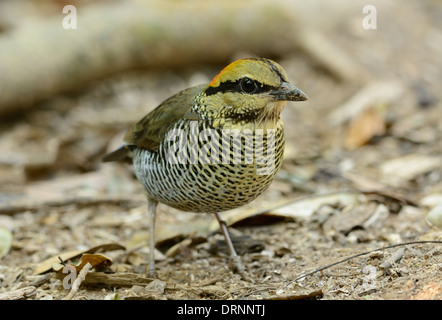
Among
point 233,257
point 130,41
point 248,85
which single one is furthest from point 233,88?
point 130,41

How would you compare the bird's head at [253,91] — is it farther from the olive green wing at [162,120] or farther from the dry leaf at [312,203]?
the dry leaf at [312,203]

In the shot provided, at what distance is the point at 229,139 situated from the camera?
11.6ft

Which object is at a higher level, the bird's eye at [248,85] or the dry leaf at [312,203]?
the bird's eye at [248,85]

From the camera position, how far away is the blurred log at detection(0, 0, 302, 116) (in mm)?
7922

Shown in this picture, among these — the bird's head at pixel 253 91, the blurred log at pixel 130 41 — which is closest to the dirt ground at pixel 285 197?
the blurred log at pixel 130 41

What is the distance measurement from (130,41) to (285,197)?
4.08m

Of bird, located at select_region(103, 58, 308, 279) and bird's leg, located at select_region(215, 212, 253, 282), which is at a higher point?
bird, located at select_region(103, 58, 308, 279)

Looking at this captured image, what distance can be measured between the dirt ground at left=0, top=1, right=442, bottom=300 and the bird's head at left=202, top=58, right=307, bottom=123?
108cm

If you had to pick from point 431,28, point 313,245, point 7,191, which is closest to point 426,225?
point 313,245

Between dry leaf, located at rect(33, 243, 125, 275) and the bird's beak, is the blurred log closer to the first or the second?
dry leaf, located at rect(33, 243, 125, 275)

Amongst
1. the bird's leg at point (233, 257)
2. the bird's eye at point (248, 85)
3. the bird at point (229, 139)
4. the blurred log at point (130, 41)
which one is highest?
the blurred log at point (130, 41)

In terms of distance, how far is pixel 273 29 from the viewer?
9.30 m

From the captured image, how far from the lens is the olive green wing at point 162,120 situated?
394 cm

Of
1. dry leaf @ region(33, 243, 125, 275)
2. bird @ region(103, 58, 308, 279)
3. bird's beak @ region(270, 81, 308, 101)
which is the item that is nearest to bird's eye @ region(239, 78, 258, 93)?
bird @ region(103, 58, 308, 279)
